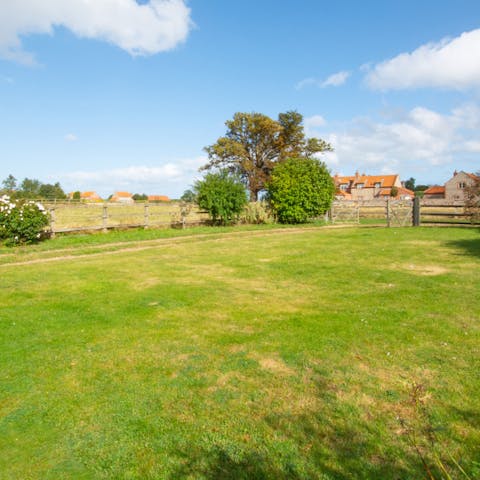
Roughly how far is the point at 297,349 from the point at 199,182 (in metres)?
18.1

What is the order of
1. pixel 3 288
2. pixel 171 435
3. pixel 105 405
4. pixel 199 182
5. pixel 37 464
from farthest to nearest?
pixel 199 182 → pixel 3 288 → pixel 105 405 → pixel 171 435 → pixel 37 464

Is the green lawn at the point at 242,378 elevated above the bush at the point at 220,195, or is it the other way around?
the bush at the point at 220,195

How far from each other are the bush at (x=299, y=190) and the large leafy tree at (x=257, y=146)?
57.6 feet

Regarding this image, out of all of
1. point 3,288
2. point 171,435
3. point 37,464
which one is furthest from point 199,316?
point 3,288

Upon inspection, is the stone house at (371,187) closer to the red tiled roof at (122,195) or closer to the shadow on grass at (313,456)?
the red tiled roof at (122,195)

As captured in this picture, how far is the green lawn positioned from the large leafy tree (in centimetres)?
3580

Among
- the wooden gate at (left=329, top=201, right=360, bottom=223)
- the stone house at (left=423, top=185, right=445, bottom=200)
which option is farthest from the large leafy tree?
the stone house at (left=423, top=185, right=445, bottom=200)

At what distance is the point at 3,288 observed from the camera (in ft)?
24.0


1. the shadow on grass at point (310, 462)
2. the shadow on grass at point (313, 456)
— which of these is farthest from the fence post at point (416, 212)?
the shadow on grass at point (310, 462)

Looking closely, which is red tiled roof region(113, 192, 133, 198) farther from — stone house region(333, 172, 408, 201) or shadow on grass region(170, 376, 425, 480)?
shadow on grass region(170, 376, 425, 480)

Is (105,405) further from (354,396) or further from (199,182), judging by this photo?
(199,182)

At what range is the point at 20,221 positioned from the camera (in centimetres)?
1319

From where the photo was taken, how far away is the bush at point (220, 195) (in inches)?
837

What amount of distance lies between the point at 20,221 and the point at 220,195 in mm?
10581
